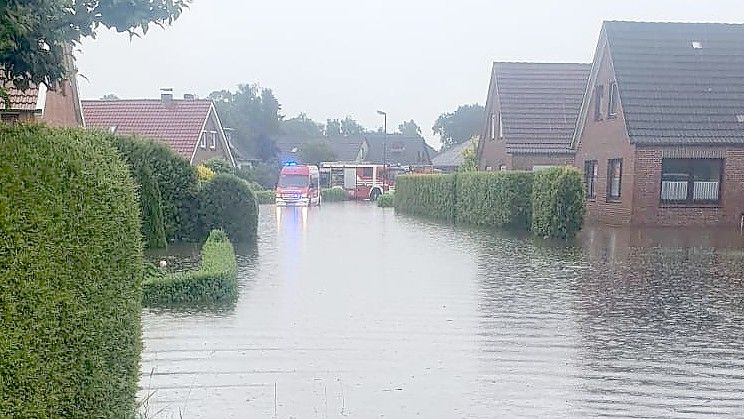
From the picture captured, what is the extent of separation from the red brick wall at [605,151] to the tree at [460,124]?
237ft

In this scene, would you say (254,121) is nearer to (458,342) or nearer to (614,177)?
(614,177)

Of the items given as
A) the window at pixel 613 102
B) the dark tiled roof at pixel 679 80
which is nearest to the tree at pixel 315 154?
the window at pixel 613 102

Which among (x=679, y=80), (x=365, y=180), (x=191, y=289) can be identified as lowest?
(x=191, y=289)

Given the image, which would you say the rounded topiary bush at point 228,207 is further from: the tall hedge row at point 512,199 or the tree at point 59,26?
the tree at point 59,26

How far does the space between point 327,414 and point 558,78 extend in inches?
1284

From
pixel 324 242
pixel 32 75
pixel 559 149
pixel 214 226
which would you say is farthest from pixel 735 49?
pixel 32 75

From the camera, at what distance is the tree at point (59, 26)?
12.9 feet

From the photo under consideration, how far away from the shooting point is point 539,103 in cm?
3575

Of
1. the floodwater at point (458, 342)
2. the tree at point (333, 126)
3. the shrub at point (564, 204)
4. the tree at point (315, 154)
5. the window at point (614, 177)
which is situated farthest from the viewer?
the tree at point (333, 126)

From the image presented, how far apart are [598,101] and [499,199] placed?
680cm

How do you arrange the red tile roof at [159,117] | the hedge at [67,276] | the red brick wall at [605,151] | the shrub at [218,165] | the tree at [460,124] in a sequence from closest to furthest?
the hedge at [67,276] < the red brick wall at [605,151] < the shrub at [218,165] < the red tile roof at [159,117] < the tree at [460,124]

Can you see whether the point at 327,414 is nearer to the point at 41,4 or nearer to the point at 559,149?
the point at 41,4

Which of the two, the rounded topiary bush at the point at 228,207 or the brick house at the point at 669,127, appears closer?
the rounded topiary bush at the point at 228,207

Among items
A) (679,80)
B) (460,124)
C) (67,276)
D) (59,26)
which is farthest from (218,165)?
(460,124)
